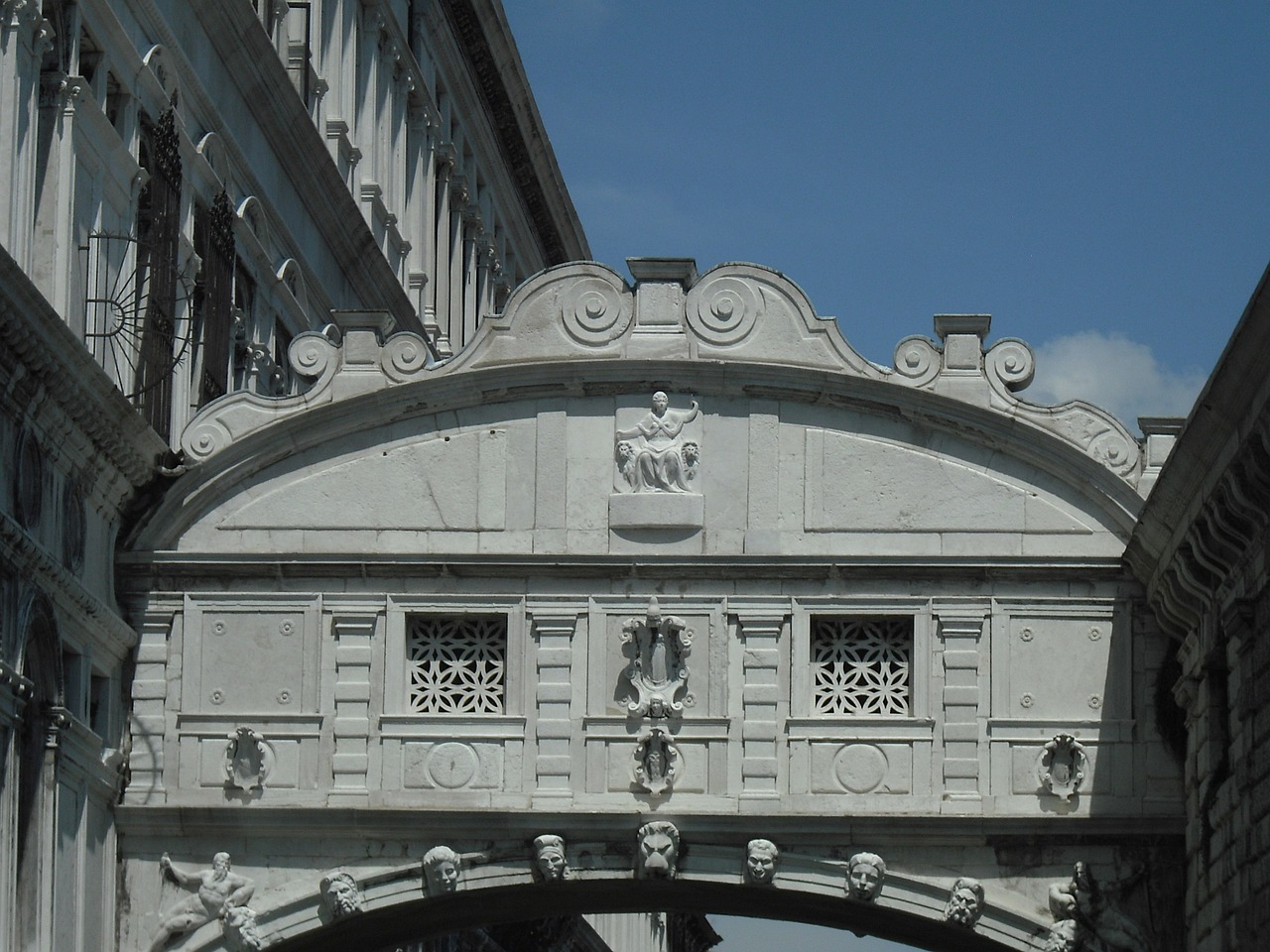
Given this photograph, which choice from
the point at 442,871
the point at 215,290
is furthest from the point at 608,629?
the point at 215,290

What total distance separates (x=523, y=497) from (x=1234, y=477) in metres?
7.22

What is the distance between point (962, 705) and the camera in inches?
1035

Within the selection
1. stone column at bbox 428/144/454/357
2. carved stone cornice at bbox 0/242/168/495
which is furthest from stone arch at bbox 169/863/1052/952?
stone column at bbox 428/144/454/357

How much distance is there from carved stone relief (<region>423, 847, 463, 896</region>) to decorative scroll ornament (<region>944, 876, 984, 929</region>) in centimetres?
415

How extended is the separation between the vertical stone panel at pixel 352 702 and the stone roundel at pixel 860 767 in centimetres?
405

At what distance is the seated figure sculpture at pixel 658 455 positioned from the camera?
2681 centimetres

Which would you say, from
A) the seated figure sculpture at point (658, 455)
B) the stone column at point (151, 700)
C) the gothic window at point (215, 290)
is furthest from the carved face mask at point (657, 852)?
the gothic window at point (215, 290)

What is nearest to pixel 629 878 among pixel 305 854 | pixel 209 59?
pixel 305 854

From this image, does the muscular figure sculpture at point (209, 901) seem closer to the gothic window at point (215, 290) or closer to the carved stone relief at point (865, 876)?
the carved stone relief at point (865, 876)

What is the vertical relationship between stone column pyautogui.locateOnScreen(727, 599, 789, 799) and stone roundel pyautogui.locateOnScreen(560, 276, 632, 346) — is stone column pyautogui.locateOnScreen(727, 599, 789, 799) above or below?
below

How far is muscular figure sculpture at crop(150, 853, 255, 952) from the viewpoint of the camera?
26.2m

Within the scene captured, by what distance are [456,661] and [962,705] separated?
438 cm

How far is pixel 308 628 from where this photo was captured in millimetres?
26781

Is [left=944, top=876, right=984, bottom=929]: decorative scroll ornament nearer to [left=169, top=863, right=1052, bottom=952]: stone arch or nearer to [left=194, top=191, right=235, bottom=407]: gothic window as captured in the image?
[left=169, top=863, right=1052, bottom=952]: stone arch
